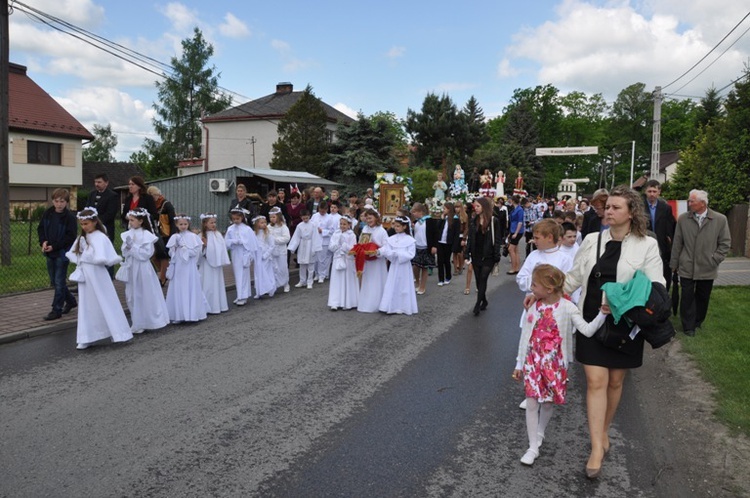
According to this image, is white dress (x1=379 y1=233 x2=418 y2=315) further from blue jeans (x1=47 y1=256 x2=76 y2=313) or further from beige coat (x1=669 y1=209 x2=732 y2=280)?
blue jeans (x1=47 y1=256 x2=76 y2=313)

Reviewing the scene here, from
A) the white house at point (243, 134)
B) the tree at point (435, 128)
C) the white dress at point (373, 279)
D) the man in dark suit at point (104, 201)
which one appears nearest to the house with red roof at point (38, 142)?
the white house at point (243, 134)

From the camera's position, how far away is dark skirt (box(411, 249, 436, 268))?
12.6 metres

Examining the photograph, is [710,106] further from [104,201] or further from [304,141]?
[104,201]

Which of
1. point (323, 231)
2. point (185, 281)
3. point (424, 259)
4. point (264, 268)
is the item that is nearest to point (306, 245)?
point (323, 231)

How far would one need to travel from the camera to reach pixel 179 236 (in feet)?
31.1

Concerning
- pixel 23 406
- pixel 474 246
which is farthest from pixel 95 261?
pixel 474 246

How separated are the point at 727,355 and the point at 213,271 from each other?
25.5 ft

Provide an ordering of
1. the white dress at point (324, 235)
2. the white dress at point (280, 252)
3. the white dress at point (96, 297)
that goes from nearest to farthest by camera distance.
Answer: the white dress at point (96, 297) < the white dress at point (280, 252) < the white dress at point (324, 235)

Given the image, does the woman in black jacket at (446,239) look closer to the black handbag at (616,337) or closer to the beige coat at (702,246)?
the beige coat at (702,246)

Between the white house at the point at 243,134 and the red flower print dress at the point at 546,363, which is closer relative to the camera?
the red flower print dress at the point at 546,363

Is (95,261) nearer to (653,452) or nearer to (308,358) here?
(308,358)

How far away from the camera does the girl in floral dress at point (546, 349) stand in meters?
4.31

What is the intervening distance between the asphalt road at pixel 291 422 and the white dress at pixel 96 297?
209mm

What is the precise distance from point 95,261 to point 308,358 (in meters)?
3.08
